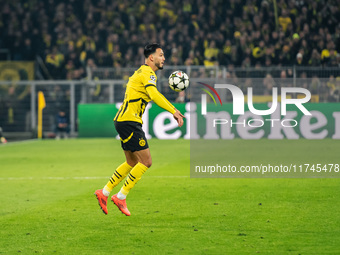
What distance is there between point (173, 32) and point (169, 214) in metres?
18.0

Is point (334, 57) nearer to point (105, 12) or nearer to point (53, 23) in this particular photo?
point (105, 12)

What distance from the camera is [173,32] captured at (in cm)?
2481

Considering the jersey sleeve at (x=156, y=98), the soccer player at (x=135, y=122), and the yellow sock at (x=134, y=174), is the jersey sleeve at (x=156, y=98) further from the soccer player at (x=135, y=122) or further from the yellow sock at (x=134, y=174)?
the yellow sock at (x=134, y=174)

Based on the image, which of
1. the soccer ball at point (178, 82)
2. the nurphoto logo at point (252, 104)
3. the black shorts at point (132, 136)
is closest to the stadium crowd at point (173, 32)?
the nurphoto logo at point (252, 104)

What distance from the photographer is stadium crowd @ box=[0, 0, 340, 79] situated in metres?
22.9

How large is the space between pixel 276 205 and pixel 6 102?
17538 millimetres

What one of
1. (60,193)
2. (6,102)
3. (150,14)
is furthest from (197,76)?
(60,193)

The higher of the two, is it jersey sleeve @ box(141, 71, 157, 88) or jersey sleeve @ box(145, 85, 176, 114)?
jersey sleeve @ box(141, 71, 157, 88)

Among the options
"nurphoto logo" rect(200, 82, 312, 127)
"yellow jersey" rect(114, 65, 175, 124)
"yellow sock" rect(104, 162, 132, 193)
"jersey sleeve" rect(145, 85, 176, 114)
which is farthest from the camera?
"nurphoto logo" rect(200, 82, 312, 127)

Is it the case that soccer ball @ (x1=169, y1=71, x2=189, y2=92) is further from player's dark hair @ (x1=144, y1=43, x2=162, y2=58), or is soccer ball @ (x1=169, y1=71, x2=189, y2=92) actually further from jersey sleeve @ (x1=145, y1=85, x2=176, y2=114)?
jersey sleeve @ (x1=145, y1=85, x2=176, y2=114)

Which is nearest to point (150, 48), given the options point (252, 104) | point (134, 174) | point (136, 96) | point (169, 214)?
point (136, 96)

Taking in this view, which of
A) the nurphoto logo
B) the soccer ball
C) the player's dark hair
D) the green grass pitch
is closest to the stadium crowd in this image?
the nurphoto logo

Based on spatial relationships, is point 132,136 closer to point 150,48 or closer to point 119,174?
point 119,174

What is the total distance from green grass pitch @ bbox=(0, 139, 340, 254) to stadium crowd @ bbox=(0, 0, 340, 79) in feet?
35.4
